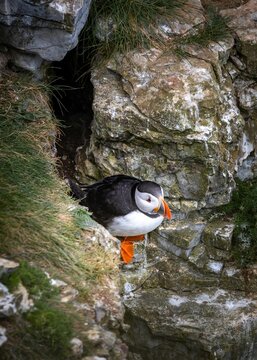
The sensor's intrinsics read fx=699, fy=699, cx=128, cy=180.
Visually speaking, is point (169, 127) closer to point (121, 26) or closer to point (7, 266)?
point (121, 26)

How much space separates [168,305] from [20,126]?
2.02 meters

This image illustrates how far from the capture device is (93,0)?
6160 millimetres

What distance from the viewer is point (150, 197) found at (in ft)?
18.7

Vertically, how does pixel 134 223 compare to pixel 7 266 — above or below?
below

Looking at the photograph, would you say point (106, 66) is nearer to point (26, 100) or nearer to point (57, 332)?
point (26, 100)

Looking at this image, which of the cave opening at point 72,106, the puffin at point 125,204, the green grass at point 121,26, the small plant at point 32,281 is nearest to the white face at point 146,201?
the puffin at point 125,204

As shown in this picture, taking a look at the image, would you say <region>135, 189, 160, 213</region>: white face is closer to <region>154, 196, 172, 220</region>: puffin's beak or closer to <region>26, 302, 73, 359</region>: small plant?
<region>154, 196, 172, 220</region>: puffin's beak

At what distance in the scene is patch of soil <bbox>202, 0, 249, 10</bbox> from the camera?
698 centimetres

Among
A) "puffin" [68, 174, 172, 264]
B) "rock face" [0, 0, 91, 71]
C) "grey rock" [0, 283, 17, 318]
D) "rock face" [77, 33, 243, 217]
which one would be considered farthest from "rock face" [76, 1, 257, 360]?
"grey rock" [0, 283, 17, 318]

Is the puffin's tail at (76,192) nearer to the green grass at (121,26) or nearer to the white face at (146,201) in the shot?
the white face at (146,201)

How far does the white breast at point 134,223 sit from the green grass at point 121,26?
1556 millimetres

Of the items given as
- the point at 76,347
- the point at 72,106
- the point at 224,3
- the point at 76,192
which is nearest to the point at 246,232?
the point at 76,192

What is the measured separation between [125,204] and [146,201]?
192 mm

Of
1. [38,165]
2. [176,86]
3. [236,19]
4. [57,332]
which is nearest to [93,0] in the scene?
[176,86]
